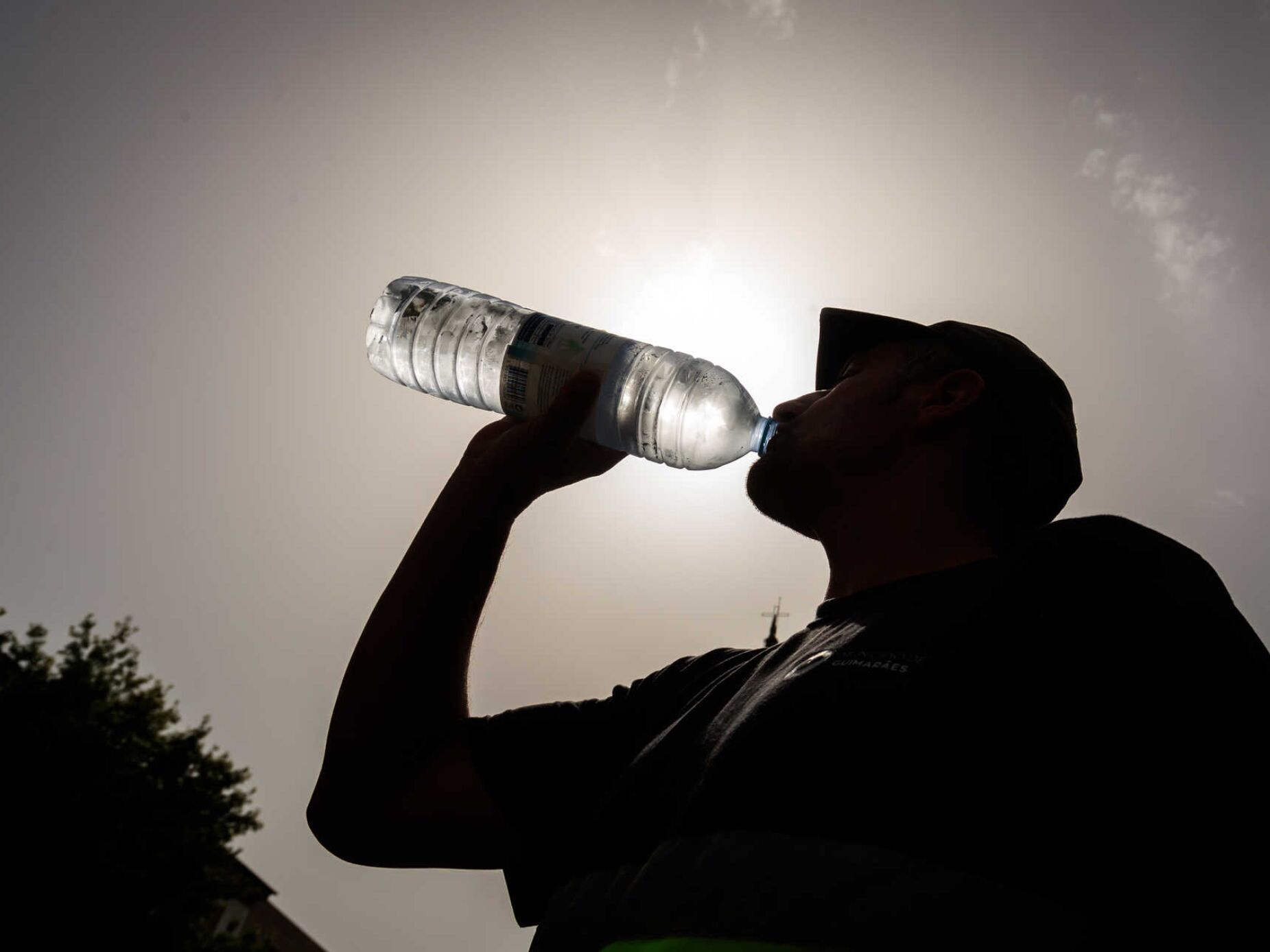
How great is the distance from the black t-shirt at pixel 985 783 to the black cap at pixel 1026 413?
0.97 metres

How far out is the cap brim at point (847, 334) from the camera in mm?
2592

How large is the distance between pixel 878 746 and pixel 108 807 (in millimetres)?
15868

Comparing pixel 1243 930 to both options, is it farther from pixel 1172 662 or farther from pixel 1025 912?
pixel 1172 662

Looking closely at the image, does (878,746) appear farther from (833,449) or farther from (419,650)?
(419,650)

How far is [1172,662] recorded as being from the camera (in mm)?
1017

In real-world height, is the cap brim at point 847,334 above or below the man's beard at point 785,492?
above

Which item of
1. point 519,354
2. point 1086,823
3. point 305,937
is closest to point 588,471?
point 519,354

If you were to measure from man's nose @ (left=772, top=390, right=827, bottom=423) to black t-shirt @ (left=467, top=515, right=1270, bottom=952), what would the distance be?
1.12 metres

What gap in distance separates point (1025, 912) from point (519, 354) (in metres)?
2.06

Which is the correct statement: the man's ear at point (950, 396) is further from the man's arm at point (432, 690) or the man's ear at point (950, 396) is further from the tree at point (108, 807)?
the tree at point (108, 807)

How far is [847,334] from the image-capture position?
2662 millimetres

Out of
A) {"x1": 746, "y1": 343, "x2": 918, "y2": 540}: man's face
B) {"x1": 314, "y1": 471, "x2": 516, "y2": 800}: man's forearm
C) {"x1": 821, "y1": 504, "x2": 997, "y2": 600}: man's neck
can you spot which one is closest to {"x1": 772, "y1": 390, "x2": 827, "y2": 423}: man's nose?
{"x1": 746, "y1": 343, "x2": 918, "y2": 540}: man's face

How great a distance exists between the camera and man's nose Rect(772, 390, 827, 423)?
251 cm

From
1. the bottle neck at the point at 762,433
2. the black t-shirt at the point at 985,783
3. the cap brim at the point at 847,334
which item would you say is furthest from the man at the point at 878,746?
the cap brim at the point at 847,334
